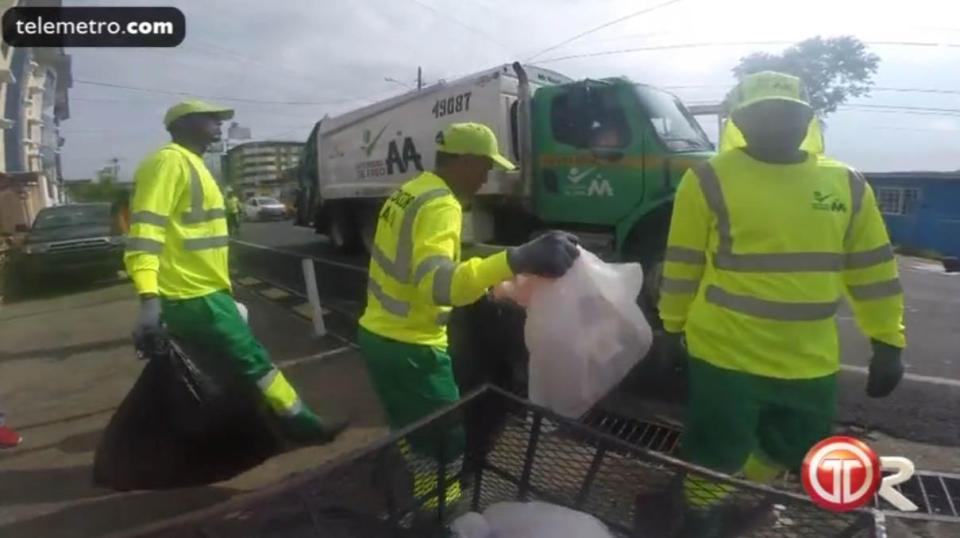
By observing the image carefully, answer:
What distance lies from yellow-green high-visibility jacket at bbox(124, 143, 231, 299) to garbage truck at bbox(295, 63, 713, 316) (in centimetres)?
166

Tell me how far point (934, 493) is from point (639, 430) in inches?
39.3

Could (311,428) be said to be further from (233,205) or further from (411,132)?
(411,132)

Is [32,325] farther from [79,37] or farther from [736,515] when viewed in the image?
[736,515]

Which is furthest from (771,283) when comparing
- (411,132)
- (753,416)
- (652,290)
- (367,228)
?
(411,132)

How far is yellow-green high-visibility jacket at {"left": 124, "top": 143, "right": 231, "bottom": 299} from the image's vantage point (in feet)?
5.70

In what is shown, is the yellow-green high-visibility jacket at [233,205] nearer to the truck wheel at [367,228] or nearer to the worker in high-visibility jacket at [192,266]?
the worker in high-visibility jacket at [192,266]

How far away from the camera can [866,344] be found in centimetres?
430

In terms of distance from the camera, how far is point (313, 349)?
3240 mm

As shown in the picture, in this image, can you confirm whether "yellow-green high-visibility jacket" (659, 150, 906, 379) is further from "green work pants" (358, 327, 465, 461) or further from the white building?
the white building

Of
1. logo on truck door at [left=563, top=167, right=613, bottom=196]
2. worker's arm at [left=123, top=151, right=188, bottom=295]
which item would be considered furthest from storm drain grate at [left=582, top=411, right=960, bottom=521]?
logo on truck door at [left=563, top=167, right=613, bottom=196]

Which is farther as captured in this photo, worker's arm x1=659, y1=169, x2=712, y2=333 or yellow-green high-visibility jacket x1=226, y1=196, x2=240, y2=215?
yellow-green high-visibility jacket x1=226, y1=196, x2=240, y2=215

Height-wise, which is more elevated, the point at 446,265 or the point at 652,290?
the point at 446,265

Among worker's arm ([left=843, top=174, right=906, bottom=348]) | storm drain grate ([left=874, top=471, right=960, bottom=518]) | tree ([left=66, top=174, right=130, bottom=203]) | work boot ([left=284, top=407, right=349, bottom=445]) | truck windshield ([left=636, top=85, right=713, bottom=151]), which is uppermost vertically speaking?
truck windshield ([left=636, top=85, right=713, bottom=151])

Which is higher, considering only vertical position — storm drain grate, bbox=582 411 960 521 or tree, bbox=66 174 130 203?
tree, bbox=66 174 130 203
